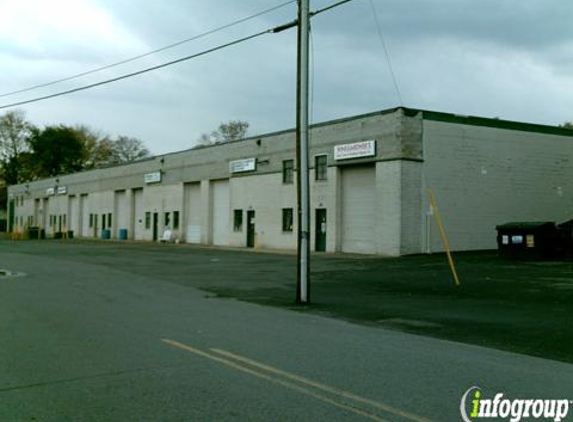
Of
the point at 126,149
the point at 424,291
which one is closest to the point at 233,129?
the point at 126,149

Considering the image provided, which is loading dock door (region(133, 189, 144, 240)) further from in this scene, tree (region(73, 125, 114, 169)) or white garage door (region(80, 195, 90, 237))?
tree (region(73, 125, 114, 169))

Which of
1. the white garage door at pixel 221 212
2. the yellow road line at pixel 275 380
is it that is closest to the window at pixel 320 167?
the white garage door at pixel 221 212

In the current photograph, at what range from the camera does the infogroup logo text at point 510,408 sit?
5.85 m

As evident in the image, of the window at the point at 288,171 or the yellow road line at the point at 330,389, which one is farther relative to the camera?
the window at the point at 288,171

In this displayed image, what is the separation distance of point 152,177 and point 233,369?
4979 cm

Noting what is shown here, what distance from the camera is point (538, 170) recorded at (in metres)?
36.5

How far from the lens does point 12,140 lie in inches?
3947

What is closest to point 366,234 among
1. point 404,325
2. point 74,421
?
point 404,325

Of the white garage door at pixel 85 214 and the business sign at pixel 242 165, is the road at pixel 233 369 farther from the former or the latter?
the white garage door at pixel 85 214

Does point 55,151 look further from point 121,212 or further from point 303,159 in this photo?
point 303,159

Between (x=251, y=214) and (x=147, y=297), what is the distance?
1120 inches

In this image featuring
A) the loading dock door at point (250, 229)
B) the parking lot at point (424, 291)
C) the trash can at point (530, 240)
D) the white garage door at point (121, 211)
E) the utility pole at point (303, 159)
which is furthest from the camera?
the white garage door at point (121, 211)

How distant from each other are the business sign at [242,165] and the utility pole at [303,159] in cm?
2730

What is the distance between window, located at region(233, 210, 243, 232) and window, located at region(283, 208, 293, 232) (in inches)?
210
